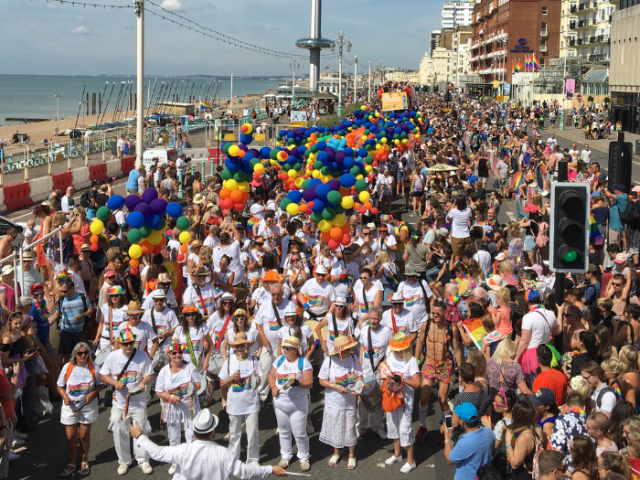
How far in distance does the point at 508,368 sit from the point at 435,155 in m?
17.7

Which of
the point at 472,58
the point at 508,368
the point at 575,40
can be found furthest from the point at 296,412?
the point at 472,58

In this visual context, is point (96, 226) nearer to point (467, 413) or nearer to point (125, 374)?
point (125, 374)

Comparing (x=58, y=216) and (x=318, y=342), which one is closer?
(x=318, y=342)

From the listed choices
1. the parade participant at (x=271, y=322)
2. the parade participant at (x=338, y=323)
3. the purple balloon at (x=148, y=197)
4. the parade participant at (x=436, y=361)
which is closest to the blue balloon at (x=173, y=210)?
the purple balloon at (x=148, y=197)

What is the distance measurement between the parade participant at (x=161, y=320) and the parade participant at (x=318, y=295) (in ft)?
5.78

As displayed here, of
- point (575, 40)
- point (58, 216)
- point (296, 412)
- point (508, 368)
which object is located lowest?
A: point (296, 412)

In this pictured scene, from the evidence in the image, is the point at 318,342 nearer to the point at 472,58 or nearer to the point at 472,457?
the point at 472,457

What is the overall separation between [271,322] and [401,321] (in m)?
1.58

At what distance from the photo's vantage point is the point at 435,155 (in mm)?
24094

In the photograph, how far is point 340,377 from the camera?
274 inches

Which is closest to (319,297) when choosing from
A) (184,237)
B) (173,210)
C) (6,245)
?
(184,237)

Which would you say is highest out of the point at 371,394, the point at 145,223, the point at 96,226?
the point at 145,223

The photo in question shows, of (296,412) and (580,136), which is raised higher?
(580,136)

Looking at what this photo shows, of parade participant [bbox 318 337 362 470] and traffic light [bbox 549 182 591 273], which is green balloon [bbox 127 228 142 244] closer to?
parade participant [bbox 318 337 362 470]
